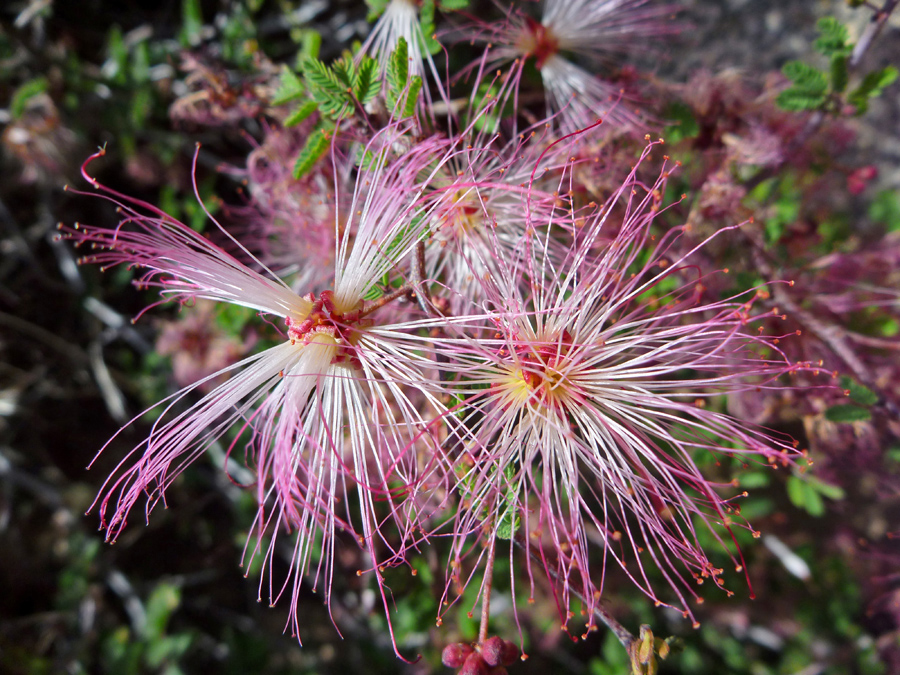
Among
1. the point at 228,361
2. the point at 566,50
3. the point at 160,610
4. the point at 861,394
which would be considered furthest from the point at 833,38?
the point at 160,610

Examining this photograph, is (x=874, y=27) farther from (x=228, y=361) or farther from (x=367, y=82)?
(x=228, y=361)

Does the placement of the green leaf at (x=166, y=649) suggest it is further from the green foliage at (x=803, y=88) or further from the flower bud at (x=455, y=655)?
the green foliage at (x=803, y=88)

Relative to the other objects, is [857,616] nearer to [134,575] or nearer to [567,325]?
[567,325]

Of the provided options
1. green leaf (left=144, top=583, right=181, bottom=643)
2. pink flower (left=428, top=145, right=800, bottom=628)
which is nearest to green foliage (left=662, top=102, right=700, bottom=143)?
pink flower (left=428, top=145, right=800, bottom=628)

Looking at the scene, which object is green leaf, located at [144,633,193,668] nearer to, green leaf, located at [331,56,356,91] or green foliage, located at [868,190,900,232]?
green leaf, located at [331,56,356,91]

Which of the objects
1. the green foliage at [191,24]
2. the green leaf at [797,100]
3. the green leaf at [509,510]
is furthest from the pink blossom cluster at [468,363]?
the green foliage at [191,24]

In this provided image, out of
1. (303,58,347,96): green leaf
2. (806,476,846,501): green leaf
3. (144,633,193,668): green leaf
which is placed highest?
(303,58,347,96): green leaf

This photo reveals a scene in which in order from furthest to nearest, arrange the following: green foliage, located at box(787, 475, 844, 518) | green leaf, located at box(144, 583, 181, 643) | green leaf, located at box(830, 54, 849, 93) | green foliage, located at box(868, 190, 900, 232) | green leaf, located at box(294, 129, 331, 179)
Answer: green foliage, located at box(868, 190, 900, 232) < green leaf, located at box(144, 583, 181, 643) < green foliage, located at box(787, 475, 844, 518) < green leaf, located at box(830, 54, 849, 93) < green leaf, located at box(294, 129, 331, 179)
